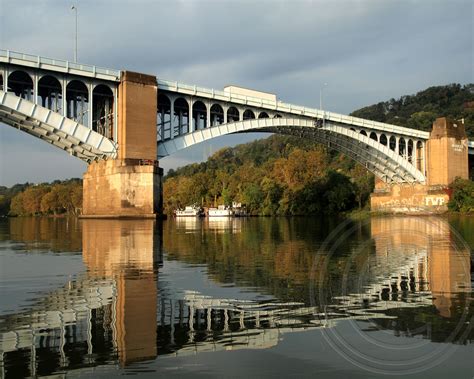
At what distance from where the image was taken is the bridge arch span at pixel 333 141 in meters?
62.4

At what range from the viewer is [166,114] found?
65.0 metres

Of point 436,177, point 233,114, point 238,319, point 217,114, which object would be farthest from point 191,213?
point 238,319

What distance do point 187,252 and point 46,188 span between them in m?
171

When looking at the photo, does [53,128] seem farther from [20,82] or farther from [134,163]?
[134,163]

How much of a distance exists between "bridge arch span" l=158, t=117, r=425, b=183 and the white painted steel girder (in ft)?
23.3

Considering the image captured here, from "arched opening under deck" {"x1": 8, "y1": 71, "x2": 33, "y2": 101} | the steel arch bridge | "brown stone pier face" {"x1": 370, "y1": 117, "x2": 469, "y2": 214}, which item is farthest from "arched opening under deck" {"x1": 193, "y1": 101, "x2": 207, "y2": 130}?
"brown stone pier face" {"x1": 370, "y1": 117, "x2": 469, "y2": 214}

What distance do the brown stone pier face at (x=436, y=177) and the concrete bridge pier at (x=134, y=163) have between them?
1827 inches

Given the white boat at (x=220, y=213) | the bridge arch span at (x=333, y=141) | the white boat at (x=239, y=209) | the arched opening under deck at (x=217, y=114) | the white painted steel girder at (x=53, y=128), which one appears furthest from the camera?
the white boat at (x=239, y=209)

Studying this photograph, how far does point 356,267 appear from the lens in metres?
16.9

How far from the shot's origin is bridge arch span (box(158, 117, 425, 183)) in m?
62.4

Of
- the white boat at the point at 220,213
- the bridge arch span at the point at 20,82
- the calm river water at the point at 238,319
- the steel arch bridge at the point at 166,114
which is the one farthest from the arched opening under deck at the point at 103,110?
the white boat at the point at 220,213

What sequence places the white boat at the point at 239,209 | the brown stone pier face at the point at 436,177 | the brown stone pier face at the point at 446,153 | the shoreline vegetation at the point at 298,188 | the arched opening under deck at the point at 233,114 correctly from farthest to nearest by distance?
the white boat at the point at 239,209
the shoreline vegetation at the point at 298,188
the brown stone pier face at the point at 446,153
the brown stone pier face at the point at 436,177
the arched opening under deck at the point at 233,114

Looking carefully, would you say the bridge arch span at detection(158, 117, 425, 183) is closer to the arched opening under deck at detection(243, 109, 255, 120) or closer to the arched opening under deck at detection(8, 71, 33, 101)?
the arched opening under deck at detection(243, 109, 255, 120)

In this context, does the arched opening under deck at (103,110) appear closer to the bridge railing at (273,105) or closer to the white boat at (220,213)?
the bridge railing at (273,105)
